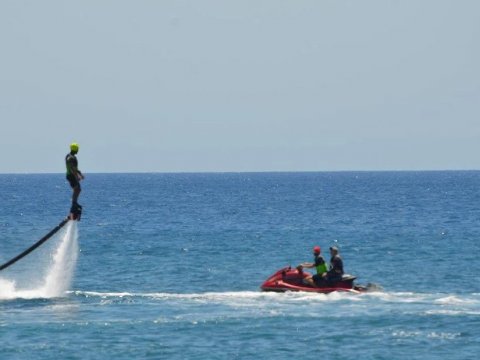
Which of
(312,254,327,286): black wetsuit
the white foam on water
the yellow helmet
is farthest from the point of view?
(312,254,327,286): black wetsuit

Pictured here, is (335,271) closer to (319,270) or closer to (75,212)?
(319,270)

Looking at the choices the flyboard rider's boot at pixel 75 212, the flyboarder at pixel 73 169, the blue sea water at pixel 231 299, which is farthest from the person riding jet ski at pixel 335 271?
the flyboarder at pixel 73 169

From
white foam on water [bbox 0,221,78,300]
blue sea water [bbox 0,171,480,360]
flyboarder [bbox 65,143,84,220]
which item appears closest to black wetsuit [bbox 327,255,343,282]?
blue sea water [bbox 0,171,480,360]

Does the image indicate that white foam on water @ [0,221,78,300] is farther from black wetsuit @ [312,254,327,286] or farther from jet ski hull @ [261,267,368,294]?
black wetsuit @ [312,254,327,286]

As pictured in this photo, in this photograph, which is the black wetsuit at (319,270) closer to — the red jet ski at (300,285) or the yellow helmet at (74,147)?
the red jet ski at (300,285)

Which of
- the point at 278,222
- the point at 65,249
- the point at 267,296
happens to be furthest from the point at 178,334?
the point at 278,222

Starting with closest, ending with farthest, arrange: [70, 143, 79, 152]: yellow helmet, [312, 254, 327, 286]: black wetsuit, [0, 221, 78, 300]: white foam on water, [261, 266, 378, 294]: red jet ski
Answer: [70, 143, 79, 152]: yellow helmet, [0, 221, 78, 300]: white foam on water, [261, 266, 378, 294]: red jet ski, [312, 254, 327, 286]: black wetsuit

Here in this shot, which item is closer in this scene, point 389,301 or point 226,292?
point 389,301

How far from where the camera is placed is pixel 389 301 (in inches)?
1631

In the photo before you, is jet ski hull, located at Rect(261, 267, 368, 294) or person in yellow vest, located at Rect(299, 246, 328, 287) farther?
person in yellow vest, located at Rect(299, 246, 328, 287)

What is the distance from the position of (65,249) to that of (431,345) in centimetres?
1291

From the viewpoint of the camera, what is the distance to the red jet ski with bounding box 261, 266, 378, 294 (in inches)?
1693

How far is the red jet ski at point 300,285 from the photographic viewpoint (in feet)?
141

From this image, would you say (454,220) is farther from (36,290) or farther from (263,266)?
(36,290)
